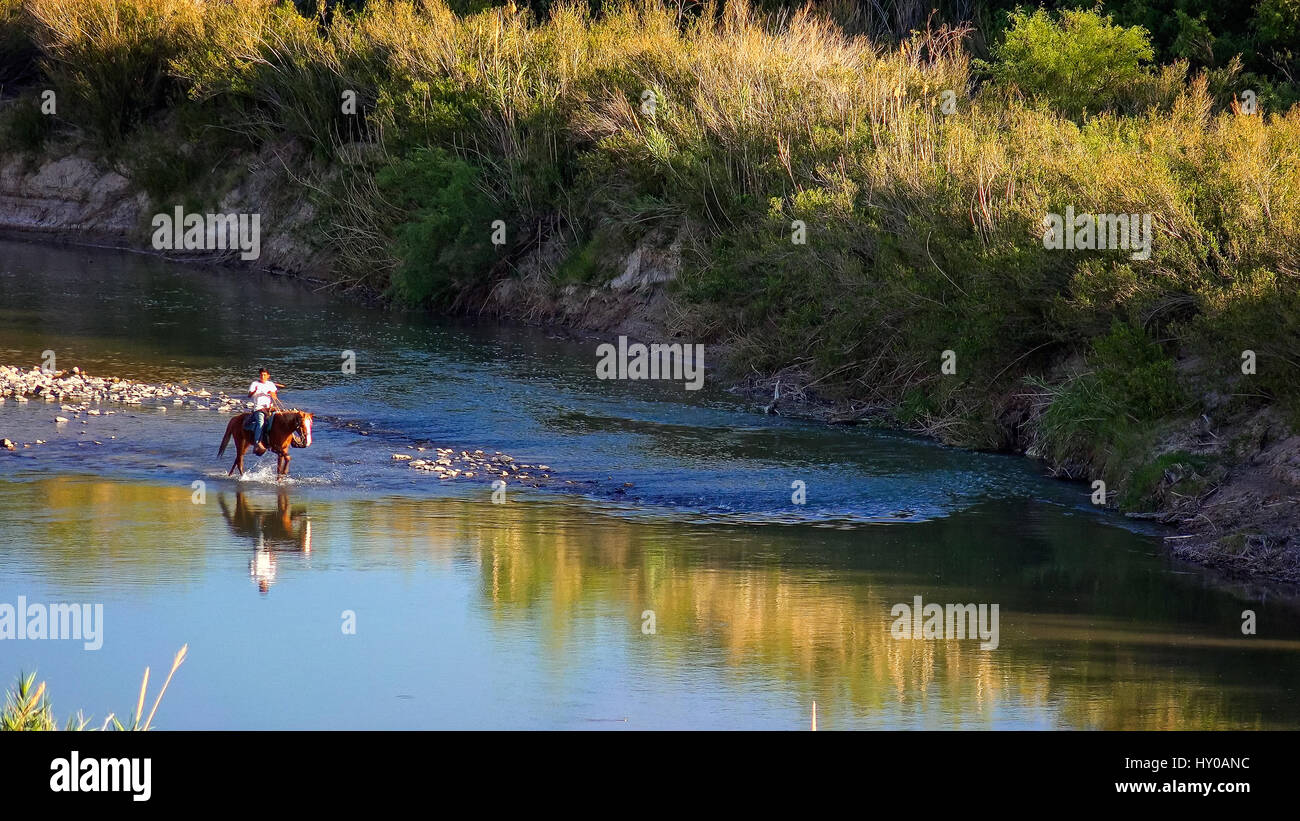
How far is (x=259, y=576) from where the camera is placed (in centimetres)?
1387

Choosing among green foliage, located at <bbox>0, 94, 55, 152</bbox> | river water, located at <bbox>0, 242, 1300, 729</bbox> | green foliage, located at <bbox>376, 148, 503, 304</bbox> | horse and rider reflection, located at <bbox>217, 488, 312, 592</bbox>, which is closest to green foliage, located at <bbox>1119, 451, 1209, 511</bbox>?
river water, located at <bbox>0, 242, 1300, 729</bbox>

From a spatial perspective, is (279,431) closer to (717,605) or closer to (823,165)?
(717,605)

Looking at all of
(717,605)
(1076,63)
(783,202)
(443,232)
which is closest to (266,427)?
(717,605)

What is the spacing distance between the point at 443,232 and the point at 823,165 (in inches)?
354

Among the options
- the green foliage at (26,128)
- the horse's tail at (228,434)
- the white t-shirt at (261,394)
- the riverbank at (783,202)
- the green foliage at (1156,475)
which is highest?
the green foliage at (26,128)

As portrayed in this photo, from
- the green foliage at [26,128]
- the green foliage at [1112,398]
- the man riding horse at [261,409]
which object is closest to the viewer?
the man riding horse at [261,409]

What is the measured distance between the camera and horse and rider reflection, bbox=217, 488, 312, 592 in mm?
14109

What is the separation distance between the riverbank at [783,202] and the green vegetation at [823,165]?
0.07 meters

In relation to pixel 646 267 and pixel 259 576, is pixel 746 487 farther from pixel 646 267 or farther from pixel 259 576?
pixel 646 267

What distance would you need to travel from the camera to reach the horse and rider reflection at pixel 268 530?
46.3 ft

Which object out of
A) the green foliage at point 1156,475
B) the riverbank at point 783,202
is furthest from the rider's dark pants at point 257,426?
the green foliage at point 1156,475

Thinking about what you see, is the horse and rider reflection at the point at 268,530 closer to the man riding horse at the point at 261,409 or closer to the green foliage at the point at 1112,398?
the man riding horse at the point at 261,409

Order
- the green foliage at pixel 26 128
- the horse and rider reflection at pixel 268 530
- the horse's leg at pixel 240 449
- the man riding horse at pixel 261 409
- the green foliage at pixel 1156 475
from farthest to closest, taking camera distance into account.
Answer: the green foliage at pixel 26 128, the horse's leg at pixel 240 449, the man riding horse at pixel 261 409, the green foliage at pixel 1156 475, the horse and rider reflection at pixel 268 530

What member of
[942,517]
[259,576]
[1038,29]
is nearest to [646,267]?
[1038,29]
